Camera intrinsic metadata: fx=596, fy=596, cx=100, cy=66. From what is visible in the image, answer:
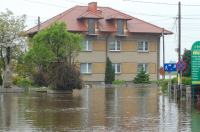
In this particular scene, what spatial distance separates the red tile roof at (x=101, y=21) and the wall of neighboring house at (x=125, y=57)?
1.18m

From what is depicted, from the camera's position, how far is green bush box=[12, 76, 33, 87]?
54.7 m

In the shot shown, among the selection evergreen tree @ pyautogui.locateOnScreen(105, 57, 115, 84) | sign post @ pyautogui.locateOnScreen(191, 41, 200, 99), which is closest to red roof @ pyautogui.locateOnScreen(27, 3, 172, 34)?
evergreen tree @ pyautogui.locateOnScreen(105, 57, 115, 84)

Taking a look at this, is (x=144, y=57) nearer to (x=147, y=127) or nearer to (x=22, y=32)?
(x=22, y=32)

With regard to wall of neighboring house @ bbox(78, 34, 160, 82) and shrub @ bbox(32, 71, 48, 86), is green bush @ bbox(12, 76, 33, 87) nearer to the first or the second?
shrub @ bbox(32, 71, 48, 86)

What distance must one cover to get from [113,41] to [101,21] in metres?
2.91

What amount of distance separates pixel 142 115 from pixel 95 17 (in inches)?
1958

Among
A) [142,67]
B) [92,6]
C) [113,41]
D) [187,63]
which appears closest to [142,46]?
[142,67]

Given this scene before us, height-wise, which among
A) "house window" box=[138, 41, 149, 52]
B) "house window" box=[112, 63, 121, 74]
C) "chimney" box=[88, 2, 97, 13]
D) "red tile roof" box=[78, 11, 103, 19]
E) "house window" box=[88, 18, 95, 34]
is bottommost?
"house window" box=[112, 63, 121, 74]

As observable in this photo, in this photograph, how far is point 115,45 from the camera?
74688mm

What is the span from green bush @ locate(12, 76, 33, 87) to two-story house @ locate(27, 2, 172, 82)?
14265 millimetres

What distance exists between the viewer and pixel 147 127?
57.8 feet

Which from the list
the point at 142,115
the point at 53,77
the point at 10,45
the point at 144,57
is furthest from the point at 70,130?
the point at 144,57

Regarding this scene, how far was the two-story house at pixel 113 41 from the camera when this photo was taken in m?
72.4

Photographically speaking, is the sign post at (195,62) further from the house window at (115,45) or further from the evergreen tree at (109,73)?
the house window at (115,45)
